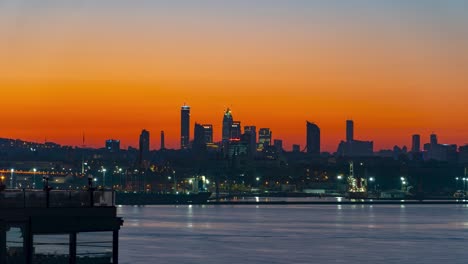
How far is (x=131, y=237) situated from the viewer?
113 meters

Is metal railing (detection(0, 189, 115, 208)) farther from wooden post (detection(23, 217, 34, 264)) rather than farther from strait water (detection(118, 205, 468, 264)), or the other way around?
strait water (detection(118, 205, 468, 264))

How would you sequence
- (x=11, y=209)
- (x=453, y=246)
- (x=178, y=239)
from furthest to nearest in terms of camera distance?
(x=178, y=239) → (x=453, y=246) → (x=11, y=209)

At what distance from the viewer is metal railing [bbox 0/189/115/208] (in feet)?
147

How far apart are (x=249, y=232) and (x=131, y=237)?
1908 cm

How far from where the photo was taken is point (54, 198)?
4553cm

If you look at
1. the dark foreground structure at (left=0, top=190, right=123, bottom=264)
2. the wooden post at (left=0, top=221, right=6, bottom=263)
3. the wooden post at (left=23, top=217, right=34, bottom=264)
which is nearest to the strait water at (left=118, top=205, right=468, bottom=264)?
the dark foreground structure at (left=0, top=190, right=123, bottom=264)

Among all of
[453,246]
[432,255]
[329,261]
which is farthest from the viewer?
[453,246]

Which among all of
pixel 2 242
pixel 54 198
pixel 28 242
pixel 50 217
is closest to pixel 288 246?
pixel 54 198

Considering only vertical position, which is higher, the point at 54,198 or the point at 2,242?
the point at 54,198

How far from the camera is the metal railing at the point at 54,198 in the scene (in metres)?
44.7

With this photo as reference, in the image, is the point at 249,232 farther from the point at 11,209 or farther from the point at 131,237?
the point at 11,209

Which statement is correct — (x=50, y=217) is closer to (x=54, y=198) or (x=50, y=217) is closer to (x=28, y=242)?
(x=54, y=198)

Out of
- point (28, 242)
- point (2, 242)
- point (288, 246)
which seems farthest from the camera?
point (288, 246)

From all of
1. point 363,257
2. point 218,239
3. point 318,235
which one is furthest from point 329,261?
point 318,235
